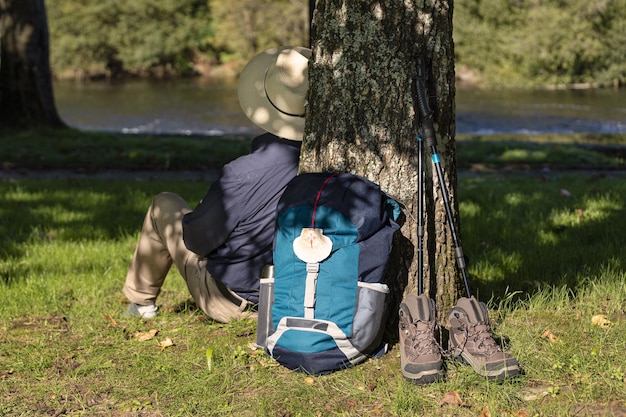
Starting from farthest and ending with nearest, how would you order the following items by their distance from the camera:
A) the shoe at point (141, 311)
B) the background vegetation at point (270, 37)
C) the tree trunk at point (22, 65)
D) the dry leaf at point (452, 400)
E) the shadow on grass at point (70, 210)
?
the background vegetation at point (270, 37) → the tree trunk at point (22, 65) → the shadow on grass at point (70, 210) → the shoe at point (141, 311) → the dry leaf at point (452, 400)

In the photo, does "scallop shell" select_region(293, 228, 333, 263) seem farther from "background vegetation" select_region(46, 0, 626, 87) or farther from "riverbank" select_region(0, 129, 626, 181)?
"background vegetation" select_region(46, 0, 626, 87)

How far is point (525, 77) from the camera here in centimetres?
3098

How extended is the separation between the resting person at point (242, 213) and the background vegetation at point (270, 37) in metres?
26.5

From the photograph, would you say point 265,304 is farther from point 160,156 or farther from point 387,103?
point 160,156

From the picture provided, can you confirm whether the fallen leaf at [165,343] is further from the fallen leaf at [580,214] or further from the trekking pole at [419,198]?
the fallen leaf at [580,214]

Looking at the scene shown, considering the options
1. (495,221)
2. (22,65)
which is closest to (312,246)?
(495,221)

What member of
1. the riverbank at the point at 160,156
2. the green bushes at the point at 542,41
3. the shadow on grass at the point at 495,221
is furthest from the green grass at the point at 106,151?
the green bushes at the point at 542,41

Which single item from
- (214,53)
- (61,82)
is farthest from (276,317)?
(214,53)

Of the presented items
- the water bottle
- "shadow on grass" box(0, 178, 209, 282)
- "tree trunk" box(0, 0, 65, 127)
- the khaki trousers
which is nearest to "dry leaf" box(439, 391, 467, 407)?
the water bottle

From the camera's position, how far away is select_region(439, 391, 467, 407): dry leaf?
3.37 metres

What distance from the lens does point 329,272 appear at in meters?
3.55

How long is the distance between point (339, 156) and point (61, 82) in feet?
119

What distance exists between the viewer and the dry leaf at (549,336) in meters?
3.92

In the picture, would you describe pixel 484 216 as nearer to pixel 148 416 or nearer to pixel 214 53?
pixel 148 416
